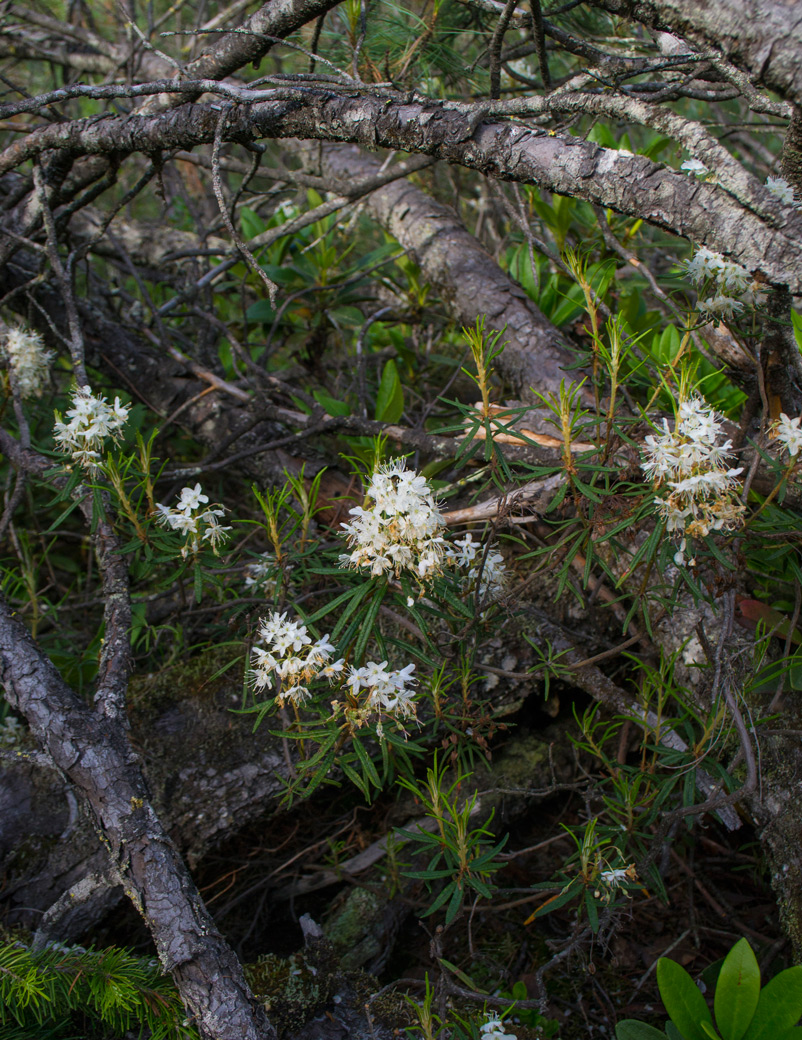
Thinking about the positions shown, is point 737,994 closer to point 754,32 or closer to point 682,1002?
point 682,1002

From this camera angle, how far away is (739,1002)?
1264 millimetres


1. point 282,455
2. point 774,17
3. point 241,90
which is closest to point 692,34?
point 774,17

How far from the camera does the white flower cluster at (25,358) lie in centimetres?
243

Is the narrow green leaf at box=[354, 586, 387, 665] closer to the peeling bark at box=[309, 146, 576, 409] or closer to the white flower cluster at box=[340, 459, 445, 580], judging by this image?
the white flower cluster at box=[340, 459, 445, 580]

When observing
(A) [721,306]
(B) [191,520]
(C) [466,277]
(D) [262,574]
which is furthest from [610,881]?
(C) [466,277]

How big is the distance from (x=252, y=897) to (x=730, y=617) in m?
1.59

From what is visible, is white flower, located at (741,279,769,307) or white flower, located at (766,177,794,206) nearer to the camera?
white flower, located at (766,177,794,206)

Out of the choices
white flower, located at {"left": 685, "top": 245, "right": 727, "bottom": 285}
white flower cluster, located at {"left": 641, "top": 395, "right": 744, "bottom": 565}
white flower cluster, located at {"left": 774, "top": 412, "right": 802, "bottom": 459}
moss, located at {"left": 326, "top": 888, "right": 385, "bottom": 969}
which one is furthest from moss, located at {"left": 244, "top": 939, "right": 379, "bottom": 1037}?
white flower, located at {"left": 685, "top": 245, "right": 727, "bottom": 285}

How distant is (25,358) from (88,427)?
0.86 m

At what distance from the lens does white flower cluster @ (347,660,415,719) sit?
1.46 m

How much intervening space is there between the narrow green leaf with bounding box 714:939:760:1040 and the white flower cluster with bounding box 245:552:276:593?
131 cm

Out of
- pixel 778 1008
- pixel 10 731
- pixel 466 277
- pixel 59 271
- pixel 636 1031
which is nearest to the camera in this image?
pixel 778 1008

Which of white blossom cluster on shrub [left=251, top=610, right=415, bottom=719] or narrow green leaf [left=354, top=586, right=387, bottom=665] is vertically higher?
narrow green leaf [left=354, top=586, right=387, bottom=665]

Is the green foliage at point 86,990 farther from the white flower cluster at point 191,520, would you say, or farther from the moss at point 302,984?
the white flower cluster at point 191,520
